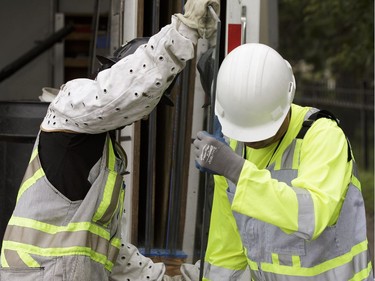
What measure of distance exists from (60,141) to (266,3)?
3.23 meters

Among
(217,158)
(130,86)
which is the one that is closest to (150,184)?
(130,86)

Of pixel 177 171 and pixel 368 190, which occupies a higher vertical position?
pixel 177 171

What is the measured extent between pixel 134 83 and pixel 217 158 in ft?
1.79

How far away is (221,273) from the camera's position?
12.7 ft

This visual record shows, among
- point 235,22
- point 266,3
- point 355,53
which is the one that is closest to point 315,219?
point 235,22

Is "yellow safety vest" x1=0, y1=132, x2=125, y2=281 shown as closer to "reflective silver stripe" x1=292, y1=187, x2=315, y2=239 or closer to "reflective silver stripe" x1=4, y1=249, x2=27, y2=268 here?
"reflective silver stripe" x1=4, y1=249, x2=27, y2=268

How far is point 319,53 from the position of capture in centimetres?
1938

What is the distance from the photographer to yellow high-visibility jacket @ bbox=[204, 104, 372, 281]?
122 inches

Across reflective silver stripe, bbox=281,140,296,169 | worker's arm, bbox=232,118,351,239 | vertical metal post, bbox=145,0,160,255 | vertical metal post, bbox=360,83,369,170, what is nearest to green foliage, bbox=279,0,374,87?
vertical metal post, bbox=360,83,369,170

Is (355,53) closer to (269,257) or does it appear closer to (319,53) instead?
(319,53)

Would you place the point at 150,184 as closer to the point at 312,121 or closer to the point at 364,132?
the point at 312,121

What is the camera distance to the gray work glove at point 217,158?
3.16 meters

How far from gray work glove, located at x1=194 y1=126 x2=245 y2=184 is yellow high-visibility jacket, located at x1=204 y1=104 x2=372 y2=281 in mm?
36

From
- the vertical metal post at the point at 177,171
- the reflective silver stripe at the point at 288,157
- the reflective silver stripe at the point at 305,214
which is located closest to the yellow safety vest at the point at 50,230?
the reflective silver stripe at the point at 288,157
